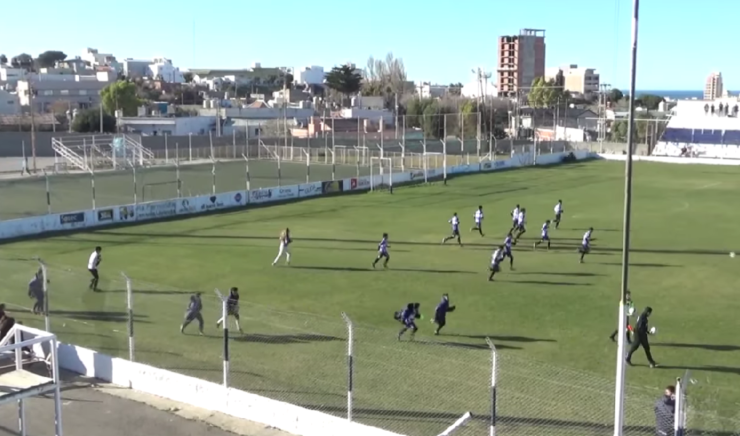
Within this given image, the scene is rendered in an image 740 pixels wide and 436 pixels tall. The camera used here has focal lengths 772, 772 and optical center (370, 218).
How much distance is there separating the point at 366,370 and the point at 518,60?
181241 millimetres

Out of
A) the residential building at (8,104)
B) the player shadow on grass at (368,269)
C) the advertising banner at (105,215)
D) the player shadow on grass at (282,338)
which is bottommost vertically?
the player shadow on grass at (368,269)

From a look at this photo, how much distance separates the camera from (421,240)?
1239 inches

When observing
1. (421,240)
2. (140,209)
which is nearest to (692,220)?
(421,240)

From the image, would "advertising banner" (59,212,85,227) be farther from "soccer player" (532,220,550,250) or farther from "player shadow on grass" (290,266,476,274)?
"soccer player" (532,220,550,250)

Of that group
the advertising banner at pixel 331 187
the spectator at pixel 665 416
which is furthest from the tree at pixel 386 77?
the spectator at pixel 665 416

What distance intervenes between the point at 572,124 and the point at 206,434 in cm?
11369

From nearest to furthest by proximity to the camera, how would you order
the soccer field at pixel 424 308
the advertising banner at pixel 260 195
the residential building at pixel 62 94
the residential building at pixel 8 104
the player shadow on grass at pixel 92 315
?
the soccer field at pixel 424 308 → the player shadow on grass at pixel 92 315 → the advertising banner at pixel 260 195 → the residential building at pixel 8 104 → the residential building at pixel 62 94

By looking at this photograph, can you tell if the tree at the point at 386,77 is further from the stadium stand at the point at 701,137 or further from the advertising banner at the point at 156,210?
the advertising banner at the point at 156,210

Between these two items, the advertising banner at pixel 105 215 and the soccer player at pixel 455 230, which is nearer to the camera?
the soccer player at pixel 455 230

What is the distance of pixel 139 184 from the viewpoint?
50.5m

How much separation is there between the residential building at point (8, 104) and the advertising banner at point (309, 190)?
67.6 m

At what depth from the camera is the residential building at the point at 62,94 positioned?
4424 inches

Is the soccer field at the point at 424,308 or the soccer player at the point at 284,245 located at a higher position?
the soccer player at the point at 284,245

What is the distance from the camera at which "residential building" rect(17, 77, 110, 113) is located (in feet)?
369
